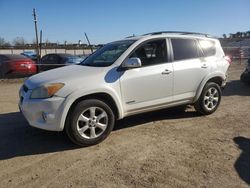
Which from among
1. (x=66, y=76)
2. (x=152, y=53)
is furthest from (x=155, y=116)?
(x=66, y=76)

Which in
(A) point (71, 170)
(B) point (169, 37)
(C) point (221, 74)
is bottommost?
(A) point (71, 170)

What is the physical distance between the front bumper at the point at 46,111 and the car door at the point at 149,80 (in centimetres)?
119

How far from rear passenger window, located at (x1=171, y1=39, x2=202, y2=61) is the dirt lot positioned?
1.32m

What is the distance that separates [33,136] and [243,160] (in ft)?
11.7

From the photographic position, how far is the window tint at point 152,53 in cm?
566

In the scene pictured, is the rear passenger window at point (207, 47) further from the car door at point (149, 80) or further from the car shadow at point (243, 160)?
the car shadow at point (243, 160)

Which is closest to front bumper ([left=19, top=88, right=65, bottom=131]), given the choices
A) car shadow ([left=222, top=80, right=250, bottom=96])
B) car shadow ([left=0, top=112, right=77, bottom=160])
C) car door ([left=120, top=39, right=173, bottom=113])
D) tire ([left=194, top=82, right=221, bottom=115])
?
car shadow ([left=0, top=112, right=77, bottom=160])

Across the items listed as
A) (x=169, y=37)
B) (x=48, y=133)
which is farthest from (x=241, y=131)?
(x=48, y=133)

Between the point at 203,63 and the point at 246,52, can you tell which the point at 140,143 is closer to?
the point at 203,63

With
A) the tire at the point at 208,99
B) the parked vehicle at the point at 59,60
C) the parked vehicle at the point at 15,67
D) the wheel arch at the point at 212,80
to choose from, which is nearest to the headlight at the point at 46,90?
the wheel arch at the point at 212,80

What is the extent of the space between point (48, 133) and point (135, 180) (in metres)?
2.52

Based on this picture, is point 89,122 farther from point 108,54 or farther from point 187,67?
point 187,67

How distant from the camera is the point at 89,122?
491cm

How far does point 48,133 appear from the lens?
18.5ft
